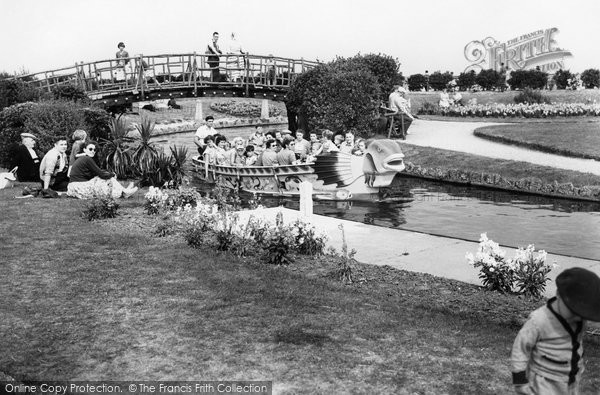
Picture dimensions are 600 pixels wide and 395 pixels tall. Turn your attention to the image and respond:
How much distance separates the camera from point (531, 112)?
3234 cm

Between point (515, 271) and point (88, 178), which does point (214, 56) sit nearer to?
point (88, 178)

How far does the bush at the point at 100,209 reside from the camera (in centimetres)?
1255

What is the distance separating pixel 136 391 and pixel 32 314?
2476mm

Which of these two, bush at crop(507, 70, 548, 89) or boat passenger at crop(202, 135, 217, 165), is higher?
bush at crop(507, 70, 548, 89)

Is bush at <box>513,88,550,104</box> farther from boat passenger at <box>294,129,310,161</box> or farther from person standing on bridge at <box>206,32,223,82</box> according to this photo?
boat passenger at <box>294,129,310,161</box>

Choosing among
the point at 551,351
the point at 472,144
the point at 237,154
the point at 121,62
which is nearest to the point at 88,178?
the point at 237,154

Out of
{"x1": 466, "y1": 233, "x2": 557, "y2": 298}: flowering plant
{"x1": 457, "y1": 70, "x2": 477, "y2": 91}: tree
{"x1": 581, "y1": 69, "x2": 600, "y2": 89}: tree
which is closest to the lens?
{"x1": 466, "y1": 233, "x2": 557, "y2": 298}: flowering plant

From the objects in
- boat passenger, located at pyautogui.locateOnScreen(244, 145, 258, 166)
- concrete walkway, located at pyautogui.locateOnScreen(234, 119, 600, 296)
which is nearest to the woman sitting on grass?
concrete walkway, located at pyautogui.locateOnScreen(234, 119, 600, 296)

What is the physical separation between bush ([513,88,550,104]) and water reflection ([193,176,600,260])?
18382 mm

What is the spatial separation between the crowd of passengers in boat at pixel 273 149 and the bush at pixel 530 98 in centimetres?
1923

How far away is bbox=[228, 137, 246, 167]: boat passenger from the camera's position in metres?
20.4

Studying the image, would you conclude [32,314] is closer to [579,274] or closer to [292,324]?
[292,324]

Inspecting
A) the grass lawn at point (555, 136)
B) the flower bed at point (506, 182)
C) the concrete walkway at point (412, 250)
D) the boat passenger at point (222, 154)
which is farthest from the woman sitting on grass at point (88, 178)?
the grass lawn at point (555, 136)

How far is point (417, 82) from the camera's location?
1821 inches
